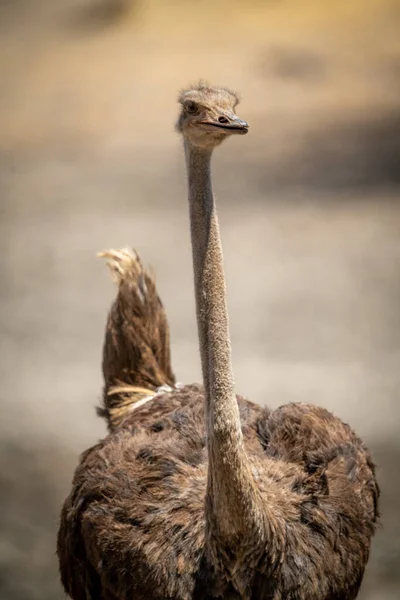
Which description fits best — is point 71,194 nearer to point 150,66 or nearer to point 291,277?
point 150,66

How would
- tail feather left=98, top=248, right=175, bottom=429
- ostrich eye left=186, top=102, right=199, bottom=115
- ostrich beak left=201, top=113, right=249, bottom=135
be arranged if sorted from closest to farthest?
ostrich beak left=201, top=113, right=249, bottom=135 → ostrich eye left=186, top=102, right=199, bottom=115 → tail feather left=98, top=248, right=175, bottom=429

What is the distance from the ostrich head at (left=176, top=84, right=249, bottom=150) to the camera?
2.97 metres

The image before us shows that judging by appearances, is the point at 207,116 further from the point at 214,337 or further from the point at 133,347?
the point at 133,347

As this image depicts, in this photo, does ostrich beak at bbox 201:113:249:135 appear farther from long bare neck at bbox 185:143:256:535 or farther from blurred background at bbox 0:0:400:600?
blurred background at bbox 0:0:400:600

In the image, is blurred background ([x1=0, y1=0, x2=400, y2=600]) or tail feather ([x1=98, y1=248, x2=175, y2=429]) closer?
tail feather ([x1=98, y1=248, x2=175, y2=429])

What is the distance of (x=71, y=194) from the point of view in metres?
7.72

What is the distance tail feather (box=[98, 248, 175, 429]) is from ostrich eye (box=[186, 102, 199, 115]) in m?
1.66

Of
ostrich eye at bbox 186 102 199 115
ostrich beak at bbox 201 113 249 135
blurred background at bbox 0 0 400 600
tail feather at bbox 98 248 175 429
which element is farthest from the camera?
blurred background at bbox 0 0 400 600

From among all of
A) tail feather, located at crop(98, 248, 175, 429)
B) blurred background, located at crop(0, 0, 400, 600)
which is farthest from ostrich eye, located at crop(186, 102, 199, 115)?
blurred background, located at crop(0, 0, 400, 600)

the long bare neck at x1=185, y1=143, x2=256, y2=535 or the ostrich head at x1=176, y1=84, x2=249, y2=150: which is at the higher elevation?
the ostrich head at x1=176, y1=84, x2=249, y2=150

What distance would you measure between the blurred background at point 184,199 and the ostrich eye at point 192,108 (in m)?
2.79

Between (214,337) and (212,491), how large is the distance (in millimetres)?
413

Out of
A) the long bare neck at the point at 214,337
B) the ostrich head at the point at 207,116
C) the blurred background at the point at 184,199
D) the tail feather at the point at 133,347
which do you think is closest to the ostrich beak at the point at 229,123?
the ostrich head at the point at 207,116

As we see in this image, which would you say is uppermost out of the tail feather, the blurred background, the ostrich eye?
the blurred background
